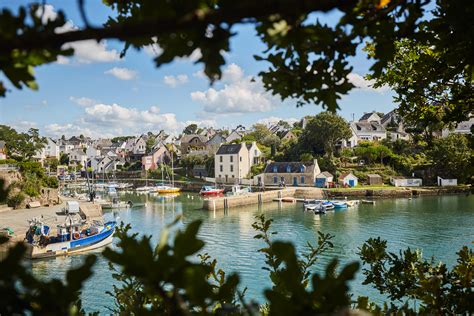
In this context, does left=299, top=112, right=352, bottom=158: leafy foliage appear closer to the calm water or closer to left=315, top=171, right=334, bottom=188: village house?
left=315, top=171, right=334, bottom=188: village house

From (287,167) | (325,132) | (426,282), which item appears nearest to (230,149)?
(287,167)

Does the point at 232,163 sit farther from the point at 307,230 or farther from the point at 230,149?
the point at 307,230

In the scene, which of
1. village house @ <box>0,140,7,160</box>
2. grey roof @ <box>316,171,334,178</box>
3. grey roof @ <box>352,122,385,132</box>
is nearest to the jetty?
grey roof @ <box>316,171,334,178</box>

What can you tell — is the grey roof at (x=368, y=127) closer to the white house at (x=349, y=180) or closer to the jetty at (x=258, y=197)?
the white house at (x=349, y=180)

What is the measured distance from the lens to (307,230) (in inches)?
1286

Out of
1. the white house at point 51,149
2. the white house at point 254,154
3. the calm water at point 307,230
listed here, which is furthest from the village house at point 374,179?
the white house at point 51,149

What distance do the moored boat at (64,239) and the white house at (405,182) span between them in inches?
1720

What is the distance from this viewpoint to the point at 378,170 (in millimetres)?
62719

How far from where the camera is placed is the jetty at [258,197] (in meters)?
47.1

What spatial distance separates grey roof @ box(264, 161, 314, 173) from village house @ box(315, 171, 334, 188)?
2412 millimetres

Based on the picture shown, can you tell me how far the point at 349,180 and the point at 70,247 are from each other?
42.9 meters

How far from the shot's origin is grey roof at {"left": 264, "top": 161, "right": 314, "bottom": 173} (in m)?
61.6

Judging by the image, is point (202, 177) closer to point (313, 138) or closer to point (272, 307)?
point (313, 138)

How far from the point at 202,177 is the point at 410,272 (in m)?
74.2
